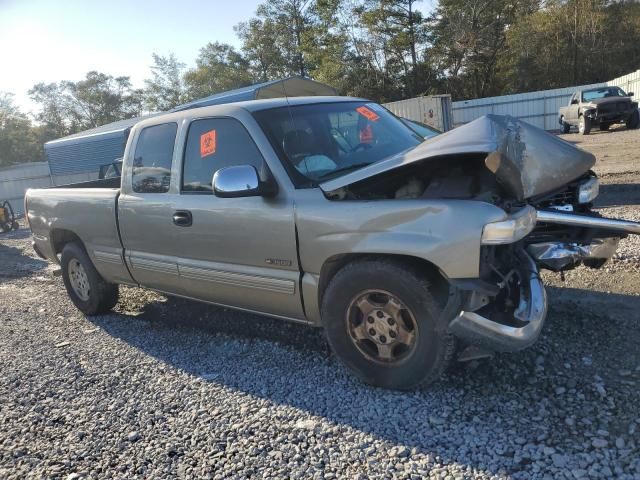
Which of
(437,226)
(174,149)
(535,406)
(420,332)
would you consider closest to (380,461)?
(420,332)

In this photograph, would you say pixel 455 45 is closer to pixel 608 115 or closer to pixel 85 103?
pixel 608 115

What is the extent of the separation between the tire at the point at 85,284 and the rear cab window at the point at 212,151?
1.93 metres

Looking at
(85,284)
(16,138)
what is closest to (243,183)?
(85,284)

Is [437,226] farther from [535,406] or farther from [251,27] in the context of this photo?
[251,27]

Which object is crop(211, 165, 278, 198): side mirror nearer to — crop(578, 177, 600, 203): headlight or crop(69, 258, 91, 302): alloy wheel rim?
crop(578, 177, 600, 203): headlight

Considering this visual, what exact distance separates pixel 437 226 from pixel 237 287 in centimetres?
168

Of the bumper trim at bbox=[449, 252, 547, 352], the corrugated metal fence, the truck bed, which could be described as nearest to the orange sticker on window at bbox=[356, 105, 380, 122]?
the bumper trim at bbox=[449, 252, 547, 352]

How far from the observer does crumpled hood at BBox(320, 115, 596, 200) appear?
284 cm

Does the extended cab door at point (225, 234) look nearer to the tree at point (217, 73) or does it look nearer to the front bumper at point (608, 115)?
the front bumper at point (608, 115)

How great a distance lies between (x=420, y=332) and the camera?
3008mm

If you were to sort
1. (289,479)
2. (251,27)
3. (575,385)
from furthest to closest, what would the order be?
1. (251,27)
2. (575,385)
3. (289,479)

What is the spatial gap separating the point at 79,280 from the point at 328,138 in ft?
11.3

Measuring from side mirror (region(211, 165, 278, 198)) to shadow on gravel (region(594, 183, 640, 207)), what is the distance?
633 centimetres

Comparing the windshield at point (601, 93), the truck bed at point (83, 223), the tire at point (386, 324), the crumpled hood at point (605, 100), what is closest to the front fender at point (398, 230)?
the tire at point (386, 324)
